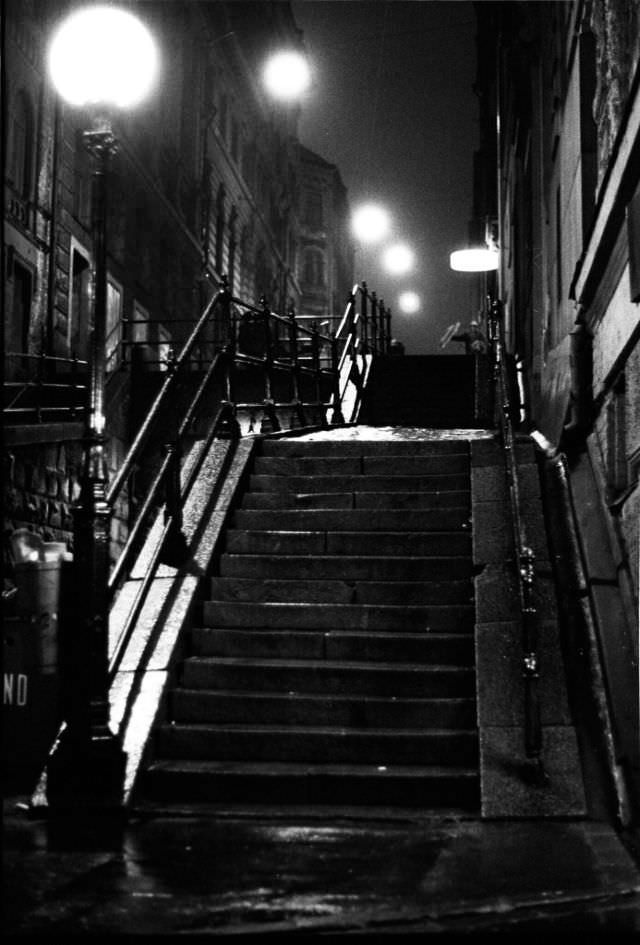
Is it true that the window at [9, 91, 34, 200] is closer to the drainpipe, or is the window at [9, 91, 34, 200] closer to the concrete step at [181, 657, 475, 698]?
the drainpipe

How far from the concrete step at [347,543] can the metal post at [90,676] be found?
253cm

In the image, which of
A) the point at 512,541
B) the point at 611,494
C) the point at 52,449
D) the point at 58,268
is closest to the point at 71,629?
the point at 512,541

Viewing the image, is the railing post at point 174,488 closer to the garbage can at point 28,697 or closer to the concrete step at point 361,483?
the concrete step at point 361,483

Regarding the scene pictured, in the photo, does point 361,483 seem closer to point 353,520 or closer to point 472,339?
point 353,520

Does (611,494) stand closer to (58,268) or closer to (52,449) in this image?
(52,449)

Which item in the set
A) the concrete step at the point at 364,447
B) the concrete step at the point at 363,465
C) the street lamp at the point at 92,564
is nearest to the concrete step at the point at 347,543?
the concrete step at the point at 363,465

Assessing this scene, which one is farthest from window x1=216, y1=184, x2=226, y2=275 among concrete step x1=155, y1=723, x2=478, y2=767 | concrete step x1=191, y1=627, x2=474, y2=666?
concrete step x1=155, y1=723, x2=478, y2=767

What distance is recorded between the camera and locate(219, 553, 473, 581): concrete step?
809cm

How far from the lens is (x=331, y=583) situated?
8.02 metres

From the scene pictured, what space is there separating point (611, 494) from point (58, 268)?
16.9 metres

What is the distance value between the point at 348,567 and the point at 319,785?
234 centimetres

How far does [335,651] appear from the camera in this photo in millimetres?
7410

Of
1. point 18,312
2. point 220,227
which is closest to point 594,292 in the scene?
point 18,312

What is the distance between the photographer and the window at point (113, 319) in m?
23.7
